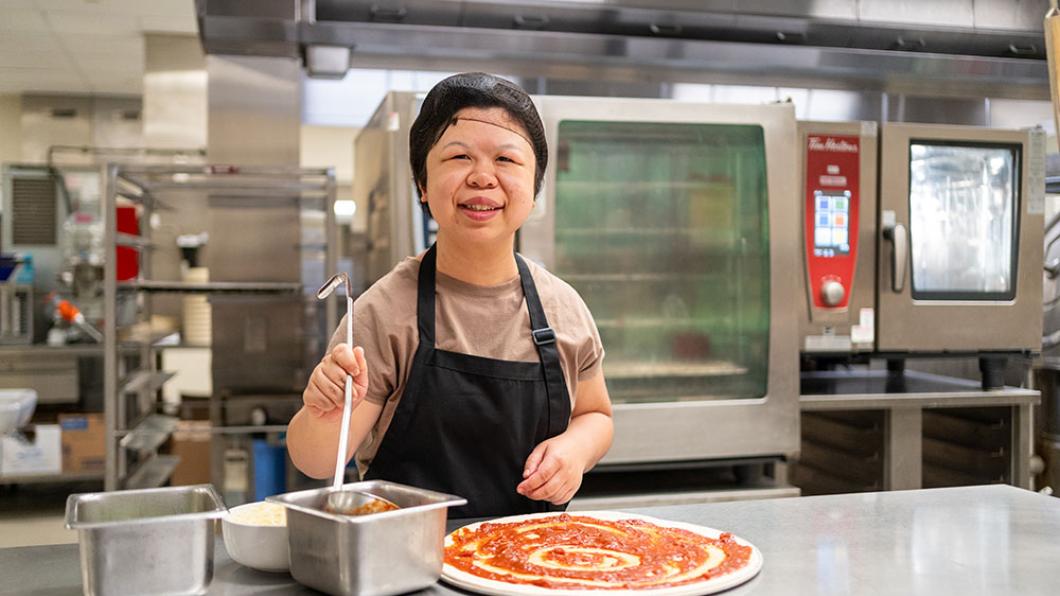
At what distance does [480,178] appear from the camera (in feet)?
4.75

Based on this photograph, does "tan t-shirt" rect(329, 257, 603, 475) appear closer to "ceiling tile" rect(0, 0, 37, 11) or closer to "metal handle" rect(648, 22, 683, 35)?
"metal handle" rect(648, 22, 683, 35)

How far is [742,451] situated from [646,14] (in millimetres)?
1676

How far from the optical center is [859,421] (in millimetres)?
2967

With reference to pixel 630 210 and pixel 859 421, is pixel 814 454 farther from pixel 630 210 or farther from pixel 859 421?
pixel 630 210

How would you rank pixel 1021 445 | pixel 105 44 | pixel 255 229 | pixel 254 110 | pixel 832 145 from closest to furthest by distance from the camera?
pixel 832 145
pixel 1021 445
pixel 254 110
pixel 255 229
pixel 105 44

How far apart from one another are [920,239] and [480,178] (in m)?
2.01

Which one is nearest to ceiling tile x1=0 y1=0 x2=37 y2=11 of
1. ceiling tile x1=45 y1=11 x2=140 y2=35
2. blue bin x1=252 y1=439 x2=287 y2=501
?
ceiling tile x1=45 y1=11 x2=140 y2=35

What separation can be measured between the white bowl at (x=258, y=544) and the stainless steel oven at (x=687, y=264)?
60.1 inches

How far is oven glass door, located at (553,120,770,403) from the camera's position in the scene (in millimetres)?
2648

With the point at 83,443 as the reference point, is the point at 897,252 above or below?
above

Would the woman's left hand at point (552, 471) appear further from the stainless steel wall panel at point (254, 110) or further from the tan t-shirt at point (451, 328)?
the stainless steel wall panel at point (254, 110)

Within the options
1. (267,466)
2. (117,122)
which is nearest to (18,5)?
(117,122)

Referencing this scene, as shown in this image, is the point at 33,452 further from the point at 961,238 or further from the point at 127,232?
the point at 961,238

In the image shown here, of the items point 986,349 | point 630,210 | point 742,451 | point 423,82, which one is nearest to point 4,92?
point 423,82
